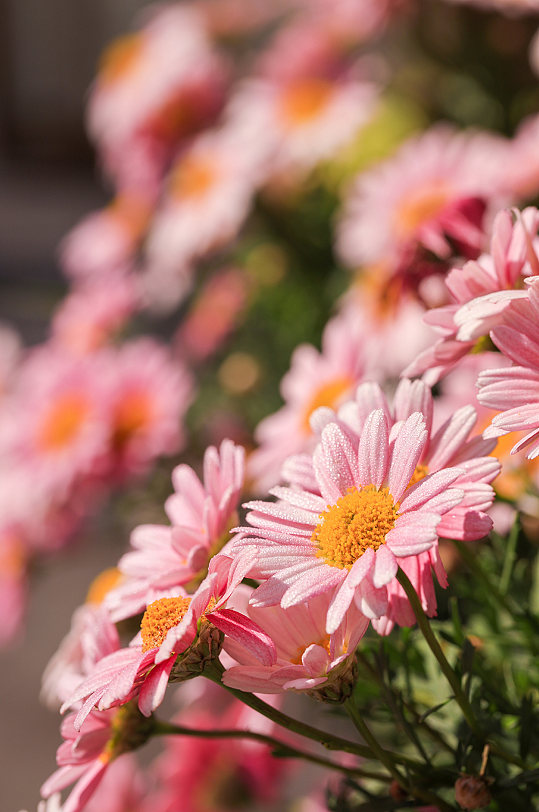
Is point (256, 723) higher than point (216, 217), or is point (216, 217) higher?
point (216, 217)

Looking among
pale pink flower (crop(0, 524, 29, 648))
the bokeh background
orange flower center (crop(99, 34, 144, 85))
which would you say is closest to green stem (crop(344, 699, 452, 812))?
pale pink flower (crop(0, 524, 29, 648))

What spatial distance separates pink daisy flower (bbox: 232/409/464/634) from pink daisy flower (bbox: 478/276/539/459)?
2 cm

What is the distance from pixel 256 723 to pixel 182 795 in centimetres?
16

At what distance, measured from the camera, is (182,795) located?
0.51 m

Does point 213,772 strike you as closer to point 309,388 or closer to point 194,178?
point 309,388

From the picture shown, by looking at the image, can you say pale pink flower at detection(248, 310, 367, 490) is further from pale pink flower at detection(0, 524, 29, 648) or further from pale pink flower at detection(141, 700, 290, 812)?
pale pink flower at detection(0, 524, 29, 648)

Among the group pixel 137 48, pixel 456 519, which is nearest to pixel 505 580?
pixel 456 519

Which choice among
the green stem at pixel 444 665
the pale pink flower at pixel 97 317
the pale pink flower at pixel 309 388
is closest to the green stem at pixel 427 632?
the green stem at pixel 444 665

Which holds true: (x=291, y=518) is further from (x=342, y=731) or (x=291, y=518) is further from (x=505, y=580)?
(x=342, y=731)

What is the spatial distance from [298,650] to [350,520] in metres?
0.04

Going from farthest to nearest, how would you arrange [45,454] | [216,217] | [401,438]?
[216,217] → [45,454] → [401,438]

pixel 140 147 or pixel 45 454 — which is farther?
pixel 140 147

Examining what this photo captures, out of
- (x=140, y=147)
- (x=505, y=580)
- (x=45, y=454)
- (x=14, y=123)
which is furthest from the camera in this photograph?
(x=14, y=123)

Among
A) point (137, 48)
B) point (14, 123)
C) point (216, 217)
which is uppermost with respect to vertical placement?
point (14, 123)
